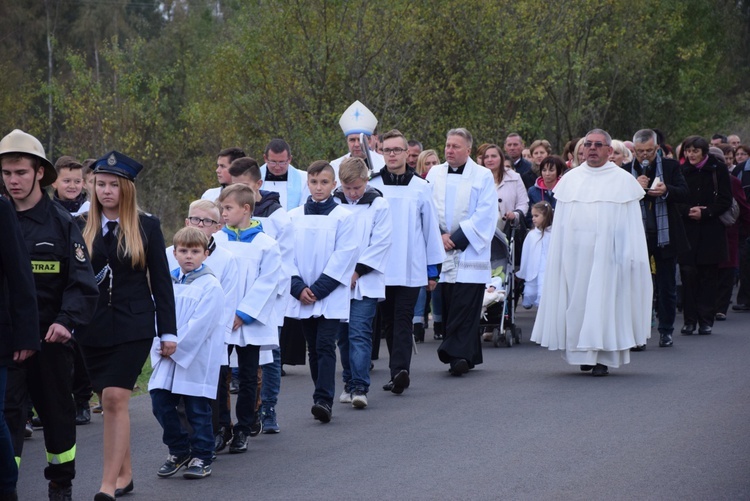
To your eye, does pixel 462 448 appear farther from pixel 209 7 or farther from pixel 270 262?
pixel 209 7

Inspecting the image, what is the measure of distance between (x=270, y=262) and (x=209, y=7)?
2034 inches

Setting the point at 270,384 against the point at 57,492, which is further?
the point at 270,384

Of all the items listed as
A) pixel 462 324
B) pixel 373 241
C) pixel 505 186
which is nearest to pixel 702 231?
pixel 505 186

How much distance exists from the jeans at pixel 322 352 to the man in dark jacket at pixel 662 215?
5621 mm

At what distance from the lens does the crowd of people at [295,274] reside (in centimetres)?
702

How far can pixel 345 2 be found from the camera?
23.9 meters

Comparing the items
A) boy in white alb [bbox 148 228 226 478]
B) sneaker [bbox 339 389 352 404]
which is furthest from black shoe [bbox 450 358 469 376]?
boy in white alb [bbox 148 228 226 478]

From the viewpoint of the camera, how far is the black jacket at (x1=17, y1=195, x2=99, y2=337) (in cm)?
689

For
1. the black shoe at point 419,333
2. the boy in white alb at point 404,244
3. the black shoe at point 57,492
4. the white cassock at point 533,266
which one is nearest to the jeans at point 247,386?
the black shoe at point 57,492

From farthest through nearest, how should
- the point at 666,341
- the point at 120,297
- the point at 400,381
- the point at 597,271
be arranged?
1. the point at 666,341
2. the point at 597,271
3. the point at 400,381
4. the point at 120,297

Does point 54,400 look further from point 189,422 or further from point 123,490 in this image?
point 189,422

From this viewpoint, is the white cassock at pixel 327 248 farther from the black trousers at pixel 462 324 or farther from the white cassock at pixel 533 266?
the white cassock at pixel 533 266

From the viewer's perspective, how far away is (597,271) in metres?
12.5

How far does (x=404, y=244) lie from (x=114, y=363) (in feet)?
15.8
